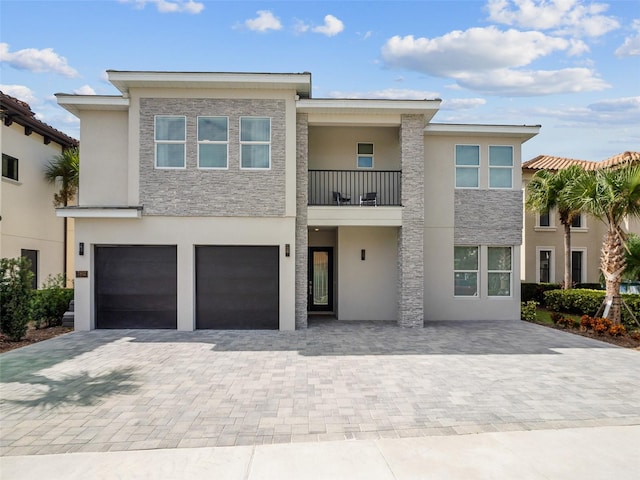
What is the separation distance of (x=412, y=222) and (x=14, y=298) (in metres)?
11.3

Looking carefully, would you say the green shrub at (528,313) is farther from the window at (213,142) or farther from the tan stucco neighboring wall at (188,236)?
the window at (213,142)

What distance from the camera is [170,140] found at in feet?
42.7

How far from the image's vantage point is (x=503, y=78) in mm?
15711

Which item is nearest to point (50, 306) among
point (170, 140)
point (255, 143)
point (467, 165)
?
point (170, 140)

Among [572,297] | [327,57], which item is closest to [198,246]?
[327,57]

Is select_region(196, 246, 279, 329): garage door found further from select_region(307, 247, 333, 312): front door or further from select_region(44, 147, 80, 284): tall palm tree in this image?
select_region(44, 147, 80, 284): tall palm tree

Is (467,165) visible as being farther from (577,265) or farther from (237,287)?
(577,265)

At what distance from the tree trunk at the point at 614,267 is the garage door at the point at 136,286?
13.4 m

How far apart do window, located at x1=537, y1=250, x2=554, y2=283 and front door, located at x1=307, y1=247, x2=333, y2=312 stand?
1193 cm

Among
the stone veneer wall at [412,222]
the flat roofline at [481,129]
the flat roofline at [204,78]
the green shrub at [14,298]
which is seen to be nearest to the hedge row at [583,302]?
the flat roofline at [481,129]

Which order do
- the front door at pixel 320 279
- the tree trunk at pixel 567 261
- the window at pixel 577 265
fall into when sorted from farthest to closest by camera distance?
the window at pixel 577 265
the tree trunk at pixel 567 261
the front door at pixel 320 279

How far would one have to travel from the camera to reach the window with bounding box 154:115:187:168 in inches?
512

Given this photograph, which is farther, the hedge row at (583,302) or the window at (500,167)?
the window at (500,167)

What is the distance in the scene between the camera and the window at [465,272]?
15070 mm
